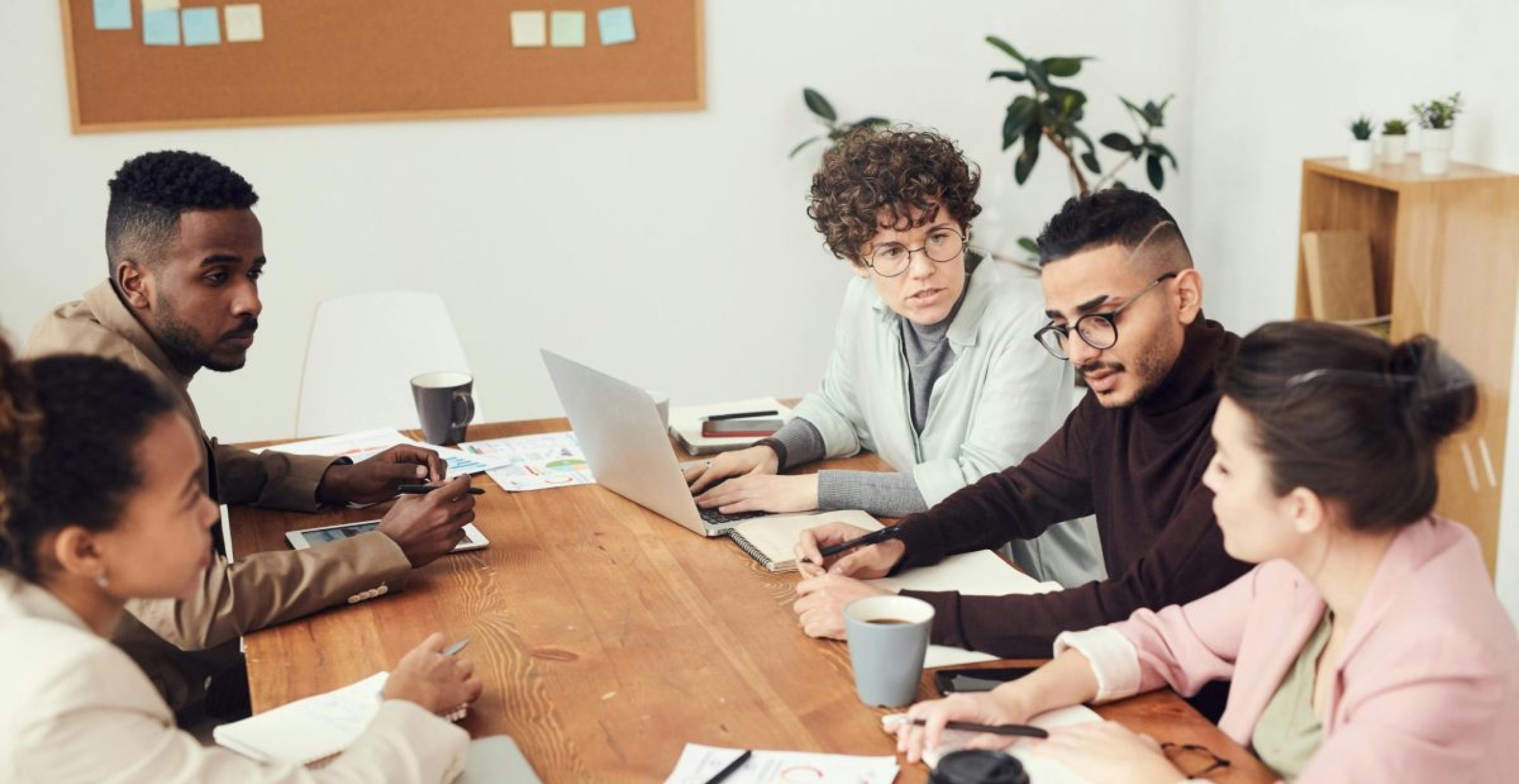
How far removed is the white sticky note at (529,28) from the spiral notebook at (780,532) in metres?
2.28

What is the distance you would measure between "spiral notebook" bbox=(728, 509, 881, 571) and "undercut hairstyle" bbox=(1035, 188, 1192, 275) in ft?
1.49

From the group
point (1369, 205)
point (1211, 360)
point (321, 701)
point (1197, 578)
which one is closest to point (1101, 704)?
Result: point (1197, 578)

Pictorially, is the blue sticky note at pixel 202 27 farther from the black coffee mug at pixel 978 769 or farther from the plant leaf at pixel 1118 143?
the black coffee mug at pixel 978 769

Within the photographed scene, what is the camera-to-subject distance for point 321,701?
1.47m

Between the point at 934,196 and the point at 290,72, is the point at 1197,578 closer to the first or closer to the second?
the point at 934,196

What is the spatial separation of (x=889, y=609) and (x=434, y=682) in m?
0.44

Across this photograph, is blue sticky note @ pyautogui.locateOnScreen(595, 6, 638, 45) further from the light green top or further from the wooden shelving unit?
the light green top

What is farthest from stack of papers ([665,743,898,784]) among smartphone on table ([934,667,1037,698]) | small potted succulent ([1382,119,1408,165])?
small potted succulent ([1382,119,1408,165])

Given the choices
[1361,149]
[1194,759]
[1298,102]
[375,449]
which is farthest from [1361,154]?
[1194,759]

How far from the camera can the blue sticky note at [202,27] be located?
3.74 meters

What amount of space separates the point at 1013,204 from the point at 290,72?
2.04 meters

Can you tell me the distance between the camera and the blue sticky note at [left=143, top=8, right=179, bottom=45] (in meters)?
3.72

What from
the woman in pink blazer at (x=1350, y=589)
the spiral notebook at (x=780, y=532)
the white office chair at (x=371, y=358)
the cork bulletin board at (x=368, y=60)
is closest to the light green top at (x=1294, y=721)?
the woman in pink blazer at (x=1350, y=589)

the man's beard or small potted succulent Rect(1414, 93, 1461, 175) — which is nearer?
the man's beard
